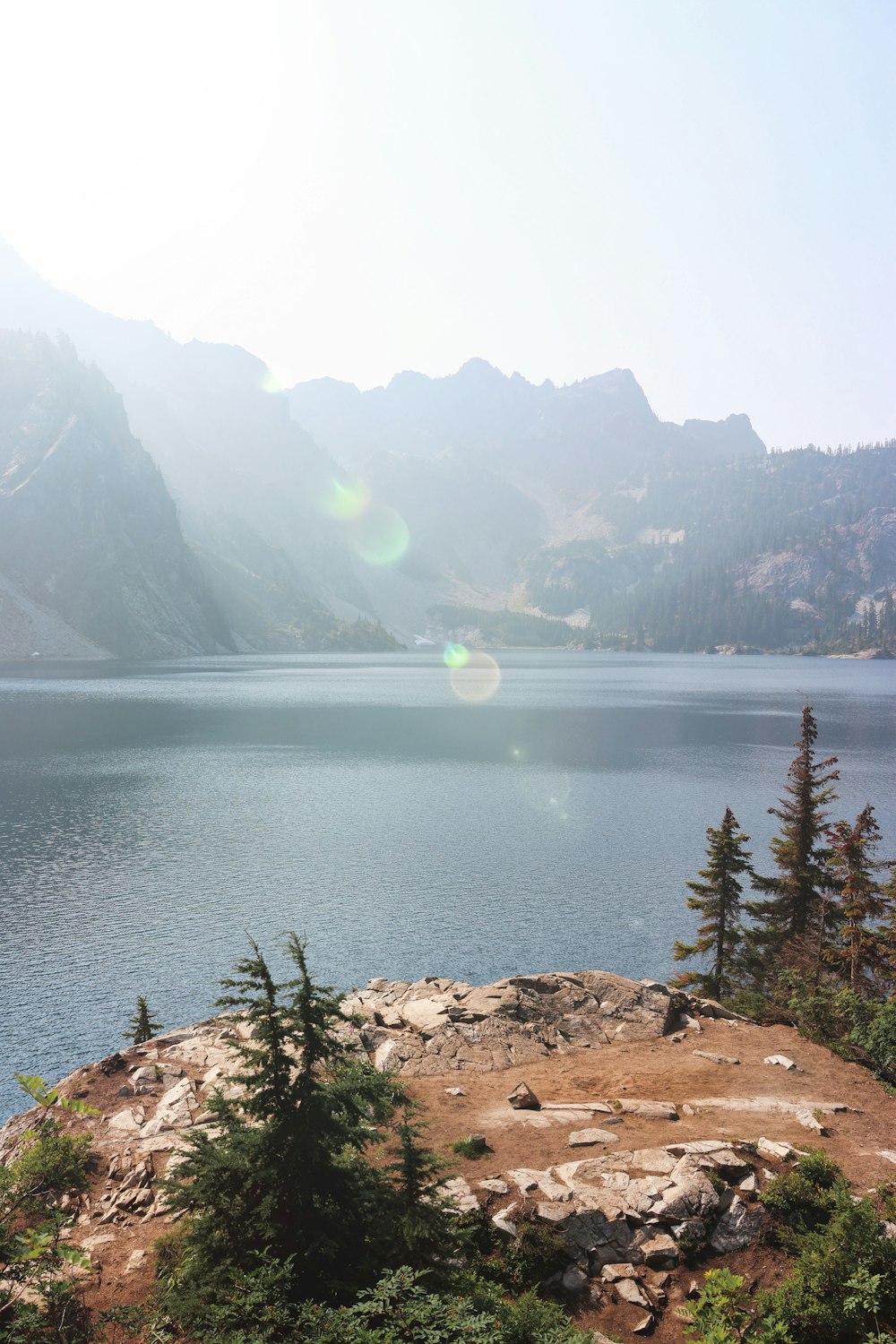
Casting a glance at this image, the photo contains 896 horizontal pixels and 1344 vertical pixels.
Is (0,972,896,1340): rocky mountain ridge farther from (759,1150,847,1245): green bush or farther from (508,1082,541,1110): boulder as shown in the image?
(759,1150,847,1245): green bush

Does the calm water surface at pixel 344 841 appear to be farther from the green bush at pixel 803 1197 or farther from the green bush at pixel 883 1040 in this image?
the green bush at pixel 803 1197

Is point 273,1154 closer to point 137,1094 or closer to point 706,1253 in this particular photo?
point 706,1253

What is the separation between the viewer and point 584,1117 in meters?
20.5

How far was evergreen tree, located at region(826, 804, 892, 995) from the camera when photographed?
29.7 m

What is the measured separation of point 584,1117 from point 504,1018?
8086mm

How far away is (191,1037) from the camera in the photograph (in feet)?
90.0

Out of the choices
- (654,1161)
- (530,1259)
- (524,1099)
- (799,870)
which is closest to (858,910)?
(799,870)

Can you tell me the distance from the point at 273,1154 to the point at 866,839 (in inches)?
1121

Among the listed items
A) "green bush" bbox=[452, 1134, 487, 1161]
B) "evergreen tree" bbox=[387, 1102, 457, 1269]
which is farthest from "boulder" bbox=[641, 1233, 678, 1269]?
"green bush" bbox=[452, 1134, 487, 1161]

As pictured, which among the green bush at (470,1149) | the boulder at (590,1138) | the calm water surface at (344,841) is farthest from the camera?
the calm water surface at (344,841)

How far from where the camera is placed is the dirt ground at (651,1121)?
14.9 metres

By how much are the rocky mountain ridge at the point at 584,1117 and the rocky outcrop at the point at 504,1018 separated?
0.07 metres

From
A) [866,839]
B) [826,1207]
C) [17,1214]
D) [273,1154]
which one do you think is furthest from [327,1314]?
[866,839]

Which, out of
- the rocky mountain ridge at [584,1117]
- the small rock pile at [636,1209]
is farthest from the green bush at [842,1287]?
the small rock pile at [636,1209]
